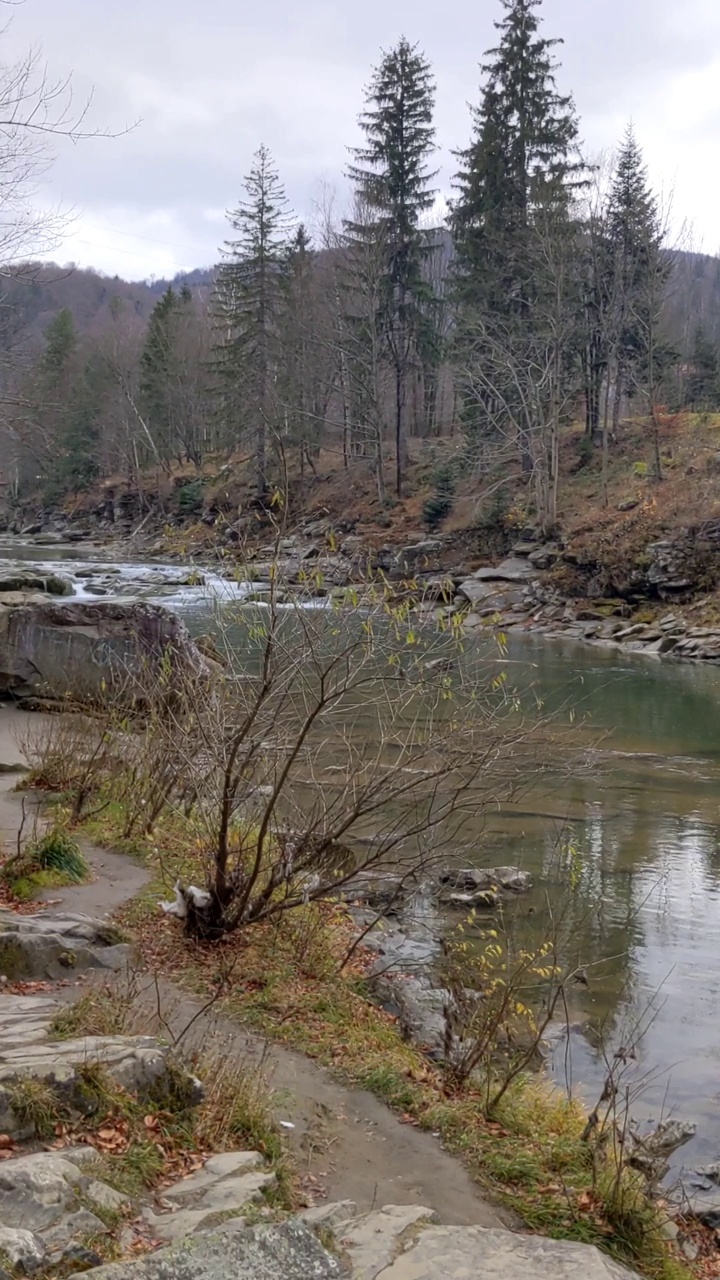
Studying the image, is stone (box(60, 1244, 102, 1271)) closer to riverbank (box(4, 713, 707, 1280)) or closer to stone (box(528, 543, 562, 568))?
riverbank (box(4, 713, 707, 1280))

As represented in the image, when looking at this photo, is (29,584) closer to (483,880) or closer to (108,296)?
(483,880)

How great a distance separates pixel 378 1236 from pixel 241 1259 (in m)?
0.74

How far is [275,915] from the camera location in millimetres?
6801

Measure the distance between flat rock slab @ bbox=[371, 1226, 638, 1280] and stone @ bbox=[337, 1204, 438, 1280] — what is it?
0.04m

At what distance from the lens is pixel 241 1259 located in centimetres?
293

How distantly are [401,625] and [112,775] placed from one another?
4.07m

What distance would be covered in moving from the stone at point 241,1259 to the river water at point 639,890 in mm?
3173

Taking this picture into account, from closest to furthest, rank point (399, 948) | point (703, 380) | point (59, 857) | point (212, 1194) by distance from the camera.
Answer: point (212, 1194), point (59, 857), point (399, 948), point (703, 380)

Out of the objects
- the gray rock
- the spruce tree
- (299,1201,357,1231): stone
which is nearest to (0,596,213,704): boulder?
(299,1201,357,1231): stone

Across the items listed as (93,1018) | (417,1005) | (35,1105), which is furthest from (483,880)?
(35,1105)

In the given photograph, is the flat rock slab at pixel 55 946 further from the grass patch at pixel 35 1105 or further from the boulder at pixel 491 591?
the boulder at pixel 491 591

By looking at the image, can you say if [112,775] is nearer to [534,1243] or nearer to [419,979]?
[419,979]

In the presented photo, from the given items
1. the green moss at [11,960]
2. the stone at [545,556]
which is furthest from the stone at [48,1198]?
the stone at [545,556]

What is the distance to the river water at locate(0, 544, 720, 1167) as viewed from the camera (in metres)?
6.38
